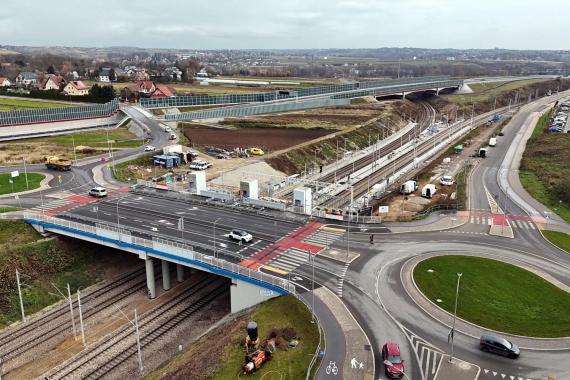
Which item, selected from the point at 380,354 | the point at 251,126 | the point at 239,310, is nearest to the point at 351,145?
the point at 251,126

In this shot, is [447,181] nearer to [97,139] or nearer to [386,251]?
[386,251]

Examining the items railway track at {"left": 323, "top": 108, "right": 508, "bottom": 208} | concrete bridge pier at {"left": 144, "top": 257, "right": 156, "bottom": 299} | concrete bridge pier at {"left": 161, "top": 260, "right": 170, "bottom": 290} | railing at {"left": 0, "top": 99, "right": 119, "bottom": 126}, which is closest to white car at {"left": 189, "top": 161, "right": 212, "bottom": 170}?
railway track at {"left": 323, "top": 108, "right": 508, "bottom": 208}

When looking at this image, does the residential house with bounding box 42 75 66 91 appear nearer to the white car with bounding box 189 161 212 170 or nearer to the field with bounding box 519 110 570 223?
the white car with bounding box 189 161 212 170

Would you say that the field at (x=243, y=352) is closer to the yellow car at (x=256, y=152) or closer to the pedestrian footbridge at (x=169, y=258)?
the pedestrian footbridge at (x=169, y=258)

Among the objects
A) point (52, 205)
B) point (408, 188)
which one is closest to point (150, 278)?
point (52, 205)

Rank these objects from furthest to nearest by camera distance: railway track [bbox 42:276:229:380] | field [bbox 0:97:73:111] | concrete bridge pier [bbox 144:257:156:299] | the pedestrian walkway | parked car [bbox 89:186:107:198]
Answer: field [bbox 0:97:73:111] → parked car [bbox 89:186:107:198] → concrete bridge pier [bbox 144:257:156:299] → the pedestrian walkway → railway track [bbox 42:276:229:380]

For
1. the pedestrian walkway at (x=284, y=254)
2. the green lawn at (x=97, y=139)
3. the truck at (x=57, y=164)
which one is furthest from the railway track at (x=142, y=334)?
the green lawn at (x=97, y=139)
